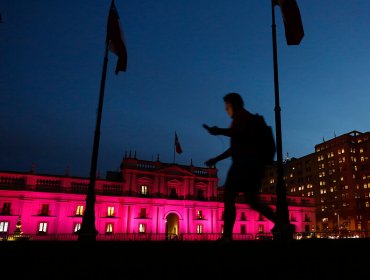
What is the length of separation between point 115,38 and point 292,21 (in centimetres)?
811

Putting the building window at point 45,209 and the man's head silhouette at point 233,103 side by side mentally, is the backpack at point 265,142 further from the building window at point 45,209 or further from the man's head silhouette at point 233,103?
the building window at point 45,209

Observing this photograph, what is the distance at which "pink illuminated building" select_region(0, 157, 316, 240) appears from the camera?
36.2 meters

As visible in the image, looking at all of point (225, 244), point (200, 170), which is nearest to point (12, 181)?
point (200, 170)

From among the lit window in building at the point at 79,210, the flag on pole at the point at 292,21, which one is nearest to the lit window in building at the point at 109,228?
the lit window in building at the point at 79,210

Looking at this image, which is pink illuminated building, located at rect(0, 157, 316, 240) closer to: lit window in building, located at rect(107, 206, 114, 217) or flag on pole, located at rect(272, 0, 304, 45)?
lit window in building, located at rect(107, 206, 114, 217)

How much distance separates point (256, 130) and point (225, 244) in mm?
1886

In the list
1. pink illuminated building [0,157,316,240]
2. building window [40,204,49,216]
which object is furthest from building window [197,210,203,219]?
building window [40,204,49,216]

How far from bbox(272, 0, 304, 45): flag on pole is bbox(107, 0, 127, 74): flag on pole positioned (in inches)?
295

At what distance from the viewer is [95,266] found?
326 centimetres

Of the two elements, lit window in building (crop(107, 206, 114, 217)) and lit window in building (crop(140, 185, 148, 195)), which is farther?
lit window in building (crop(140, 185, 148, 195))

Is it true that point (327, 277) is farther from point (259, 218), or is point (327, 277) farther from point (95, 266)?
point (259, 218)

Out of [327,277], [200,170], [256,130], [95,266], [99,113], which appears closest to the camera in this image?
[327,277]

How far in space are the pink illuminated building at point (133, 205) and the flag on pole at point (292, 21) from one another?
2532 cm

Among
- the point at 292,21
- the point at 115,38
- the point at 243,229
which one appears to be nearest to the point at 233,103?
the point at 292,21
